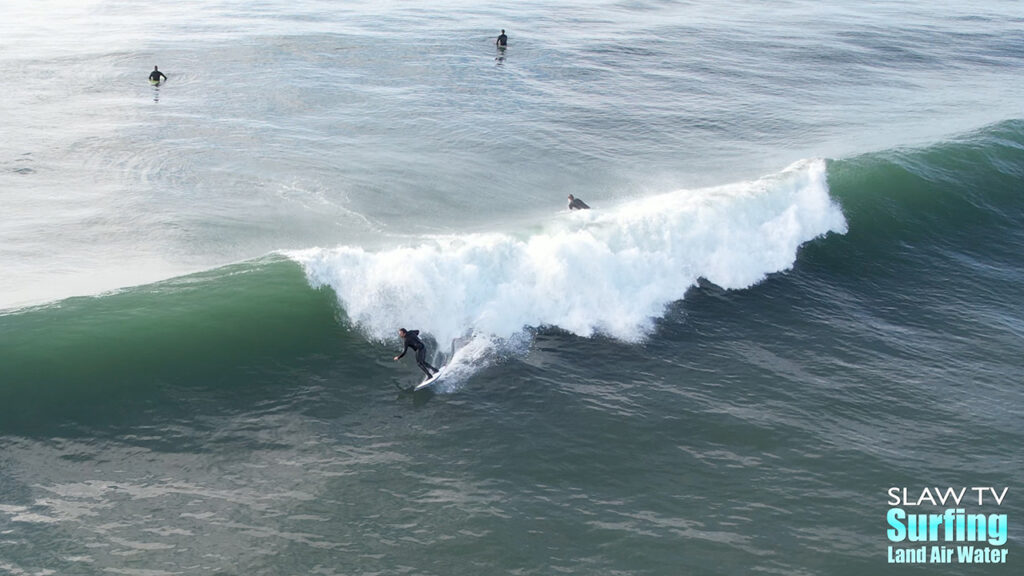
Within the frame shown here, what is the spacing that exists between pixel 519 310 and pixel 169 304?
8.77 m

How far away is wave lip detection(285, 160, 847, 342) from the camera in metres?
20.6

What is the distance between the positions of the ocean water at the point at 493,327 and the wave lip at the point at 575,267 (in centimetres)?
10

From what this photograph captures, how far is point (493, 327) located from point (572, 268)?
324 cm

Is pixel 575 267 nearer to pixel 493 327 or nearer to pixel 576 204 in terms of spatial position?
pixel 493 327

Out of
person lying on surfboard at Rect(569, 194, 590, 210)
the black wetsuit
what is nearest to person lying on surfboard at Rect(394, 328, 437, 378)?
the black wetsuit

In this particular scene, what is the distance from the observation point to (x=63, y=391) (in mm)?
17047

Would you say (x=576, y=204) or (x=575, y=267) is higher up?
(x=576, y=204)

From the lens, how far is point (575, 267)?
22.3 m

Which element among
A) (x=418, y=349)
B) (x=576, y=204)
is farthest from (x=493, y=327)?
(x=576, y=204)

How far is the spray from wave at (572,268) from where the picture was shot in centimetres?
2059

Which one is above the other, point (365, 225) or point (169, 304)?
point (365, 225)

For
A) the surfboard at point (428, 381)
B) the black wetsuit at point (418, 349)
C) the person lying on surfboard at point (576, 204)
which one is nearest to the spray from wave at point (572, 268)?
the person lying on surfboard at point (576, 204)

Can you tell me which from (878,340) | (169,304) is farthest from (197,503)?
(878,340)

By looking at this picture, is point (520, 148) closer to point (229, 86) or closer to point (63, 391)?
point (229, 86)
